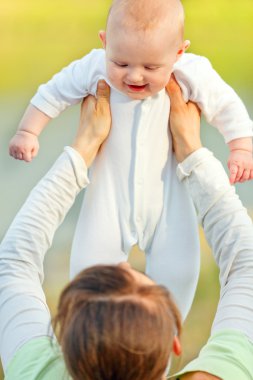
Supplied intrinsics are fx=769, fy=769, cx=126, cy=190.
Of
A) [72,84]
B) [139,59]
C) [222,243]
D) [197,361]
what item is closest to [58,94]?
[72,84]

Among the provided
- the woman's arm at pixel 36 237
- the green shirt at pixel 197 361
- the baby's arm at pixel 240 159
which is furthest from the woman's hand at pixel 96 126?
the green shirt at pixel 197 361

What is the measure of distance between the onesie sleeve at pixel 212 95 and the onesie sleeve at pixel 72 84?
9 cm

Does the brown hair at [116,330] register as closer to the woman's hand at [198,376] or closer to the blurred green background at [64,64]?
the woman's hand at [198,376]

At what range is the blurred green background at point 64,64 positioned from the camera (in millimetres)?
1149

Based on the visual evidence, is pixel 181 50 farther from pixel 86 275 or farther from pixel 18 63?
pixel 18 63

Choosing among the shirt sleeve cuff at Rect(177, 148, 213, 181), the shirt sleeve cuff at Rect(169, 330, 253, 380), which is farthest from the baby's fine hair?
the shirt sleeve cuff at Rect(169, 330, 253, 380)

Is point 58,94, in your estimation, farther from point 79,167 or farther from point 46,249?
point 46,249

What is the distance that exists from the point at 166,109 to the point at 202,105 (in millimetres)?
40

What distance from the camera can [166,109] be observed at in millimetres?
850

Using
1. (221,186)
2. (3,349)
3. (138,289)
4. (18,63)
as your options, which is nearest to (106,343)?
(138,289)

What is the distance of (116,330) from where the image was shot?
50cm

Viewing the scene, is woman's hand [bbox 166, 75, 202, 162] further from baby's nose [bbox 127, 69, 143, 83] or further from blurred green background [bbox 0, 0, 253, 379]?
blurred green background [bbox 0, 0, 253, 379]

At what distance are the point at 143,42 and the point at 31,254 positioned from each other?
→ 0.24m

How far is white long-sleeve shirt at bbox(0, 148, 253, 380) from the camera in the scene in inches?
24.0
